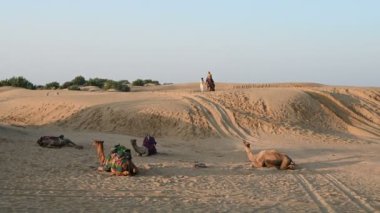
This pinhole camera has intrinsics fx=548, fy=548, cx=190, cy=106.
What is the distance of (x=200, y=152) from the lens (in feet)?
62.8

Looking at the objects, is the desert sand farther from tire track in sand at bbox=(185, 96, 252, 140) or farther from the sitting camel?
the sitting camel

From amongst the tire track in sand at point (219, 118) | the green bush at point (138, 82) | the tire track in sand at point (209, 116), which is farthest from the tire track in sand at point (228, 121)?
the green bush at point (138, 82)

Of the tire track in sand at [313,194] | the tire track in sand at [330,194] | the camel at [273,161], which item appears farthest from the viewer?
the camel at [273,161]

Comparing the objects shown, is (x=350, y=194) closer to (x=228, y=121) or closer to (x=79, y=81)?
(x=228, y=121)

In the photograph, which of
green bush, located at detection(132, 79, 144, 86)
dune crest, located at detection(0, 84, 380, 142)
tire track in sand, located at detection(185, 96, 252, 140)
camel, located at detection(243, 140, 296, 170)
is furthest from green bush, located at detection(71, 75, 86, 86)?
camel, located at detection(243, 140, 296, 170)

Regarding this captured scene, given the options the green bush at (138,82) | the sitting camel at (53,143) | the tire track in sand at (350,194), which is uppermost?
the green bush at (138,82)

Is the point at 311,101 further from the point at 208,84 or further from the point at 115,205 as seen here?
the point at 115,205

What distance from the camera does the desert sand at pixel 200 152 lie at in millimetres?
9914

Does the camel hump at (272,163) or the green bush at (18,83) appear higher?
the green bush at (18,83)

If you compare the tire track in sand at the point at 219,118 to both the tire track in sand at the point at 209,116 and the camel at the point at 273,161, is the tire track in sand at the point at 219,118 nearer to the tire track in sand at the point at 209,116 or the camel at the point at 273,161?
the tire track in sand at the point at 209,116

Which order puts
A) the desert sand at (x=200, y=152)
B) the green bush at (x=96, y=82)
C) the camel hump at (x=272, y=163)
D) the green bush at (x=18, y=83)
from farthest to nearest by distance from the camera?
the green bush at (x=96, y=82) → the green bush at (x=18, y=83) → the camel hump at (x=272, y=163) → the desert sand at (x=200, y=152)

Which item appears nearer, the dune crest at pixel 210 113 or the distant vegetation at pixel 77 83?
the dune crest at pixel 210 113

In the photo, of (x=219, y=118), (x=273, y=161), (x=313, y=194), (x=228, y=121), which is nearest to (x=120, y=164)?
(x=313, y=194)

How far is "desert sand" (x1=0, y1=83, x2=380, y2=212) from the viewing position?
390 inches
